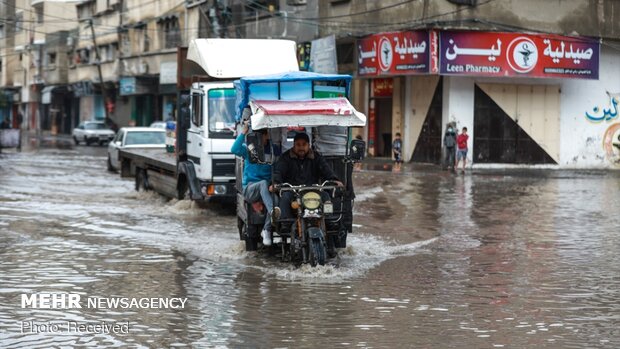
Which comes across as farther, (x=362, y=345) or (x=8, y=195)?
(x=8, y=195)

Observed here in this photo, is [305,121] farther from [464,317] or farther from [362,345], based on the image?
[362,345]

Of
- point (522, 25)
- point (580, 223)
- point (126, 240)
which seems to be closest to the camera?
point (126, 240)

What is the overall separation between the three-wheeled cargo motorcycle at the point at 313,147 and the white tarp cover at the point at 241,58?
4666 mm

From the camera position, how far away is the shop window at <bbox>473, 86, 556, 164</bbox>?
119 feet

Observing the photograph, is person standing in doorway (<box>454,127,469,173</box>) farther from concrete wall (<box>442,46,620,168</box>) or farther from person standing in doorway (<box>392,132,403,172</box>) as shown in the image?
concrete wall (<box>442,46,620,168</box>)

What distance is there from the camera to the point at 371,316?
30.5 ft

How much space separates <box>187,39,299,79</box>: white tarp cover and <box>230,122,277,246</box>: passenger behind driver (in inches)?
232

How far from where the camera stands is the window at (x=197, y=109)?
1852cm

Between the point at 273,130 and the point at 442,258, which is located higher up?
the point at 273,130

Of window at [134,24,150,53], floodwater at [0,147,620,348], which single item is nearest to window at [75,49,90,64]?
window at [134,24,150,53]

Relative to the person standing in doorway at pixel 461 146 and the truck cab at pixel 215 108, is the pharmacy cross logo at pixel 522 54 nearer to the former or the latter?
the person standing in doorway at pixel 461 146

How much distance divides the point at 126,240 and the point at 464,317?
694 centimetres

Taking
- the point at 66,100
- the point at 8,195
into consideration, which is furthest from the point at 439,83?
the point at 66,100

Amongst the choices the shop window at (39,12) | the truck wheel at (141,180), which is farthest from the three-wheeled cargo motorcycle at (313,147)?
the shop window at (39,12)
